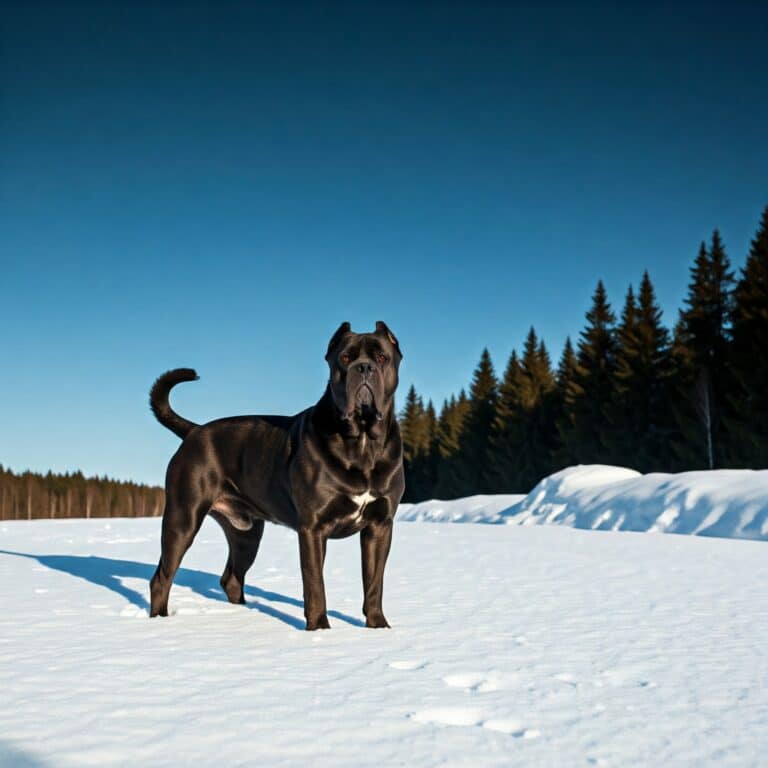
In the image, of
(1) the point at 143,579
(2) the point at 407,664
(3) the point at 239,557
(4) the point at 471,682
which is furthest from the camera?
(1) the point at 143,579

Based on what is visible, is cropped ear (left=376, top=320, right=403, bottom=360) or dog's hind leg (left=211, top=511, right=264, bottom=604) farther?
dog's hind leg (left=211, top=511, right=264, bottom=604)

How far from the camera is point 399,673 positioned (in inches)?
131

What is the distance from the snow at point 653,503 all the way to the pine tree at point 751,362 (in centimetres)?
1174

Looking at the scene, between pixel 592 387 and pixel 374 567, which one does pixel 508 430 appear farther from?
pixel 374 567

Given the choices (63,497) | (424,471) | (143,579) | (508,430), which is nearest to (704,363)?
(508,430)

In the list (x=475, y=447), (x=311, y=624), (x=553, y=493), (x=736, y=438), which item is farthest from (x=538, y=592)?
(x=475, y=447)

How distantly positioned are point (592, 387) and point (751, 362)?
1245 centimetres

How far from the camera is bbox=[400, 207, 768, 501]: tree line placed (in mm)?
29750

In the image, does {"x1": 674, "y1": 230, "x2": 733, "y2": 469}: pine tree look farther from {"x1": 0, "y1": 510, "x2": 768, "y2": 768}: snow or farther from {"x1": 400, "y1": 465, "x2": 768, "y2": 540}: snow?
{"x1": 0, "y1": 510, "x2": 768, "y2": 768}: snow

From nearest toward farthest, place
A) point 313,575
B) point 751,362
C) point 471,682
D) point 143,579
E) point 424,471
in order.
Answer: point 471,682
point 313,575
point 143,579
point 751,362
point 424,471

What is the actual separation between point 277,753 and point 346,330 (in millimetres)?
2680

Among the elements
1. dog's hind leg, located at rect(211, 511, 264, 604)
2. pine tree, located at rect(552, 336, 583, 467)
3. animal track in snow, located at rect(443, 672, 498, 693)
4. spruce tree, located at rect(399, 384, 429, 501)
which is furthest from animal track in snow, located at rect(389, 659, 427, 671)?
spruce tree, located at rect(399, 384, 429, 501)

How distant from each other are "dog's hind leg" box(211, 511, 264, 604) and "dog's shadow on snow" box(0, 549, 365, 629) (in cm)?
15

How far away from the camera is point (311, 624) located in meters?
4.44
